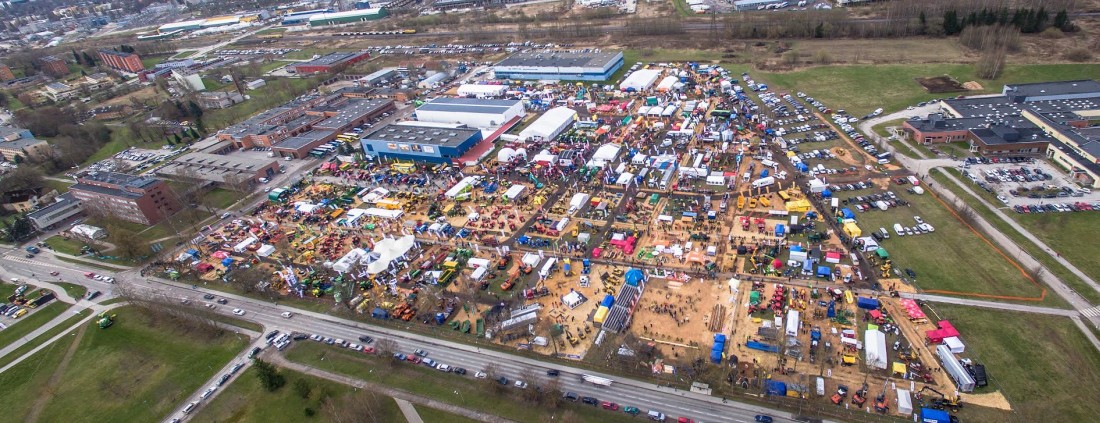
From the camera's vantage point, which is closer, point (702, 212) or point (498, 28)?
point (702, 212)

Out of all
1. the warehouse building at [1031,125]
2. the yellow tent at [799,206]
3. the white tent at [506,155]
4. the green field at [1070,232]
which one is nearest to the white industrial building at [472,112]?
the white tent at [506,155]

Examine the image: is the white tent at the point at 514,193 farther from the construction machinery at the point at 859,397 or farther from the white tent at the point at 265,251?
the construction machinery at the point at 859,397

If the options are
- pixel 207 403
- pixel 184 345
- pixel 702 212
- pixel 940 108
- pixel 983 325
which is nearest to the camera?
pixel 983 325

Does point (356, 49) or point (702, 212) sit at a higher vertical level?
point (356, 49)

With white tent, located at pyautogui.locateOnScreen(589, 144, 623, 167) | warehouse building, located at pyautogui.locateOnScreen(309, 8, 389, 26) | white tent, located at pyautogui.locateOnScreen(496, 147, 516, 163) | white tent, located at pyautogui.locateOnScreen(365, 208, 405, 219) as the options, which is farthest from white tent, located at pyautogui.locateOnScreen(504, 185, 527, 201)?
warehouse building, located at pyautogui.locateOnScreen(309, 8, 389, 26)

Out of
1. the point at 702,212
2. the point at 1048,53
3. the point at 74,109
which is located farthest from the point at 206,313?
the point at 1048,53

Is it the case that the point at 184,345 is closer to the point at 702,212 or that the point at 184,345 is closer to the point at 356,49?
the point at 702,212

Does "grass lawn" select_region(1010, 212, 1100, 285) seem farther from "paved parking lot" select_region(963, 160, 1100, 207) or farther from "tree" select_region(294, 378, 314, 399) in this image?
"tree" select_region(294, 378, 314, 399)
